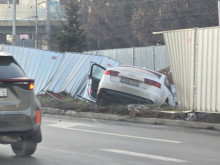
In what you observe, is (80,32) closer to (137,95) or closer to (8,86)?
(137,95)

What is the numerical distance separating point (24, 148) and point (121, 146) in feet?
6.24

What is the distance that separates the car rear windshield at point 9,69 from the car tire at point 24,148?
3.84 ft

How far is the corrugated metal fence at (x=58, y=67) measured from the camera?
16.1 meters

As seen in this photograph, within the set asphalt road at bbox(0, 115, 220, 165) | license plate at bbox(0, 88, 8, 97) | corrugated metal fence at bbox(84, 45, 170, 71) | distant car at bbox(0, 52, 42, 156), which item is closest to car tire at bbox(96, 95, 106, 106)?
asphalt road at bbox(0, 115, 220, 165)

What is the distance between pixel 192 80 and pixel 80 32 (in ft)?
72.2

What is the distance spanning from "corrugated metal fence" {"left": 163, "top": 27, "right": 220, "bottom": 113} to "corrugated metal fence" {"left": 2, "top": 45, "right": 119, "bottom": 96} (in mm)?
5574

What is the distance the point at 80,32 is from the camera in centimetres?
3183

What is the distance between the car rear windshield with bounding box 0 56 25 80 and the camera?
20.1 feet

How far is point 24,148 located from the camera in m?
6.87

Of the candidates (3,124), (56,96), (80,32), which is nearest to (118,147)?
(3,124)

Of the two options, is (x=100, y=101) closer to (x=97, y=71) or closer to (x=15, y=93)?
(x=97, y=71)

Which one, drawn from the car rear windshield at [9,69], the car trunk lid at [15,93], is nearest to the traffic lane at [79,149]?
the car trunk lid at [15,93]

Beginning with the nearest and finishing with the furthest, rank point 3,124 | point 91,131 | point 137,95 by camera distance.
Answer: point 3,124
point 91,131
point 137,95

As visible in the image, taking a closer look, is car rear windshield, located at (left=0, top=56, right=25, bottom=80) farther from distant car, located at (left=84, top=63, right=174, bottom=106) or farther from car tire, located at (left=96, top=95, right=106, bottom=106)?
car tire, located at (left=96, top=95, right=106, bottom=106)
